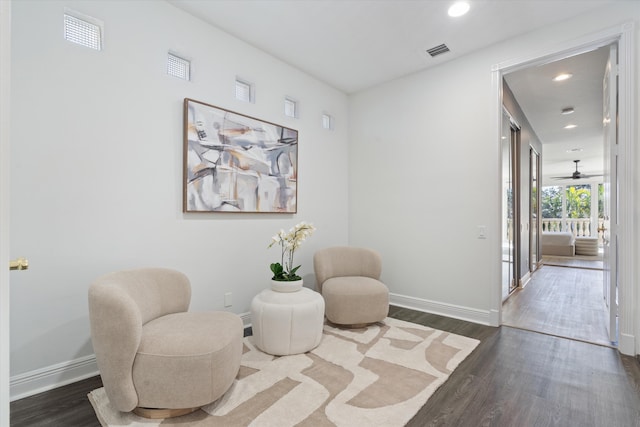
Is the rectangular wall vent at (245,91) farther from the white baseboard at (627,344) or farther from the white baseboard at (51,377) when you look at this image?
the white baseboard at (627,344)

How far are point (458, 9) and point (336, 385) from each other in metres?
3.15

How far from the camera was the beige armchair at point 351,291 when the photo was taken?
116 inches

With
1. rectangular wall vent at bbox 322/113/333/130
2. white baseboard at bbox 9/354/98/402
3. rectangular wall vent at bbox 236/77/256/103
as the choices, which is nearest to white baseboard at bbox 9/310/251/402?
white baseboard at bbox 9/354/98/402

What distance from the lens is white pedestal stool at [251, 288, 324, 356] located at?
242 cm

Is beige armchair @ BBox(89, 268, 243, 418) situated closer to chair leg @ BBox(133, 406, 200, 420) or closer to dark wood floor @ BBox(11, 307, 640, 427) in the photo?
chair leg @ BBox(133, 406, 200, 420)

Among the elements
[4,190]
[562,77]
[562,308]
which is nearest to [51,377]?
[4,190]

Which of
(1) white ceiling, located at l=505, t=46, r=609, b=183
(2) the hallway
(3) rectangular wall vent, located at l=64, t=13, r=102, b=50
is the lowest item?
(2) the hallway

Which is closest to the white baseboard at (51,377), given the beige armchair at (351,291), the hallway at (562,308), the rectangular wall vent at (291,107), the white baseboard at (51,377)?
the white baseboard at (51,377)

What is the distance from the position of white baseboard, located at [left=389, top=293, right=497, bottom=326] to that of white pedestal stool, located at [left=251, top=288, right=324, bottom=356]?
165 centimetres

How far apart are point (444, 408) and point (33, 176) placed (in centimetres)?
291

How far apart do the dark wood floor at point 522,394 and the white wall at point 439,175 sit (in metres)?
0.79

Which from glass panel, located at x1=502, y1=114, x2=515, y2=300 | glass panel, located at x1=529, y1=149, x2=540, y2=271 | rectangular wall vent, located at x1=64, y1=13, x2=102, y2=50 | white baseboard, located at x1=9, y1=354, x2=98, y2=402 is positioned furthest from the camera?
glass panel, located at x1=529, y1=149, x2=540, y2=271

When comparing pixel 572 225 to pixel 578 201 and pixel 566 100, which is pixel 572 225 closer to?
pixel 578 201

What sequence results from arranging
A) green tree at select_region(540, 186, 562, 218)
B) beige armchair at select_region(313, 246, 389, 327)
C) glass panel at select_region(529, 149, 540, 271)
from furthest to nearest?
green tree at select_region(540, 186, 562, 218), glass panel at select_region(529, 149, 540, 271), beige armchair at select_region(313, 246, 389, 327)
